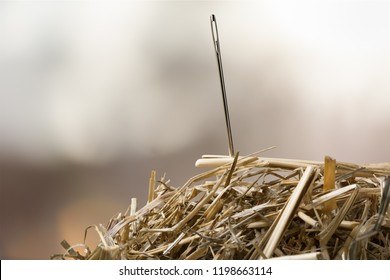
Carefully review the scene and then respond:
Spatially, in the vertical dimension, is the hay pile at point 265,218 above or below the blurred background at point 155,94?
below

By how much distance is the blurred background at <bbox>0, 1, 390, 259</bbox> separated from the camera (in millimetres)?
854

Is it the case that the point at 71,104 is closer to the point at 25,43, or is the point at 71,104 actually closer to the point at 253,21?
the point at 25,43

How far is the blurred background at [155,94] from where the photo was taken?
0.85 metres

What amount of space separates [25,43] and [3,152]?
15 centimetres

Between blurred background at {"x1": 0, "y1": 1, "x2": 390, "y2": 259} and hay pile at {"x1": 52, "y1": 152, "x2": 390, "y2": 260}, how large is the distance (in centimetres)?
18

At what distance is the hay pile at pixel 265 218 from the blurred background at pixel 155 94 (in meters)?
0.18

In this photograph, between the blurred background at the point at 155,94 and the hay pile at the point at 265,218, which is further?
the blurred background at the point at 155,94

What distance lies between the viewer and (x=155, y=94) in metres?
0.87

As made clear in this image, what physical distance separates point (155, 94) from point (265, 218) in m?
0.35

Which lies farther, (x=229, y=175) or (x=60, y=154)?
(x=60, y=154)

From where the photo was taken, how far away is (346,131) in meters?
0.85

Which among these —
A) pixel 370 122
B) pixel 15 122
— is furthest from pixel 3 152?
pixel 370 122

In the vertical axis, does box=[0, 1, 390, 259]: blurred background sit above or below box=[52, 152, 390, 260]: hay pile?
above
